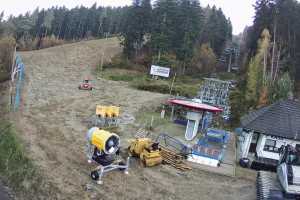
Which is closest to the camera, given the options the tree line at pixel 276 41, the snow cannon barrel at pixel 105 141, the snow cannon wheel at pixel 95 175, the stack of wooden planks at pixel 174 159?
the snow cannon wheel at pixel 95 175

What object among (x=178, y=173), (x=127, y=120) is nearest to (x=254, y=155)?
(x=178, y=173)

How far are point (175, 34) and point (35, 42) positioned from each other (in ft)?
141

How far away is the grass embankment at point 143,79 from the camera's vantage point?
50.1 metres

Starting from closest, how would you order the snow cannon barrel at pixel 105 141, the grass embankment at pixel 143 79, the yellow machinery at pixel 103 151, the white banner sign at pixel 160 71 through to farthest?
the yellow machinery at pixel 103 151
the snow cannon barrel at pixel 105 141
the grass embankment at pixel 143 79
the white banner sign at pixel 160 71

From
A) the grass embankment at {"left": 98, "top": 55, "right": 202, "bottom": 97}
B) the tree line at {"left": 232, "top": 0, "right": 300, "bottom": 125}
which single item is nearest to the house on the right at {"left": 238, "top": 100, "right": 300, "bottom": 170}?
the grass embankment at {"left": 98, "top": 55, "right": 202, "bottom": 97}

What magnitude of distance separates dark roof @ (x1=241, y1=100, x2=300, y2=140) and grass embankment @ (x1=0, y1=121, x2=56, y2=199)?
15376 millimetres

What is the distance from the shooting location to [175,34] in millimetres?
60875

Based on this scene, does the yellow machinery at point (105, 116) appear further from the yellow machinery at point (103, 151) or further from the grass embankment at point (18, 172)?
the yellow machinery at point (103, 151)

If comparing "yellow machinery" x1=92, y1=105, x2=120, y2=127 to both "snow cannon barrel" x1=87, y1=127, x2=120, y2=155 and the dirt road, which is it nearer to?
the dirt road

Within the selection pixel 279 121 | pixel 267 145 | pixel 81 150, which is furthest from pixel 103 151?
pixel 279 121

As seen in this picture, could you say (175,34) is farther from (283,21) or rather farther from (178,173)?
(178,173)

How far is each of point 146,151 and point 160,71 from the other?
106ft

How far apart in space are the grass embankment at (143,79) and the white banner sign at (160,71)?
0.72 m

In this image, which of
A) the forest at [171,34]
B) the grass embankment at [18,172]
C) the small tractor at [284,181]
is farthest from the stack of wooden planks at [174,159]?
the forest at [171,34]
